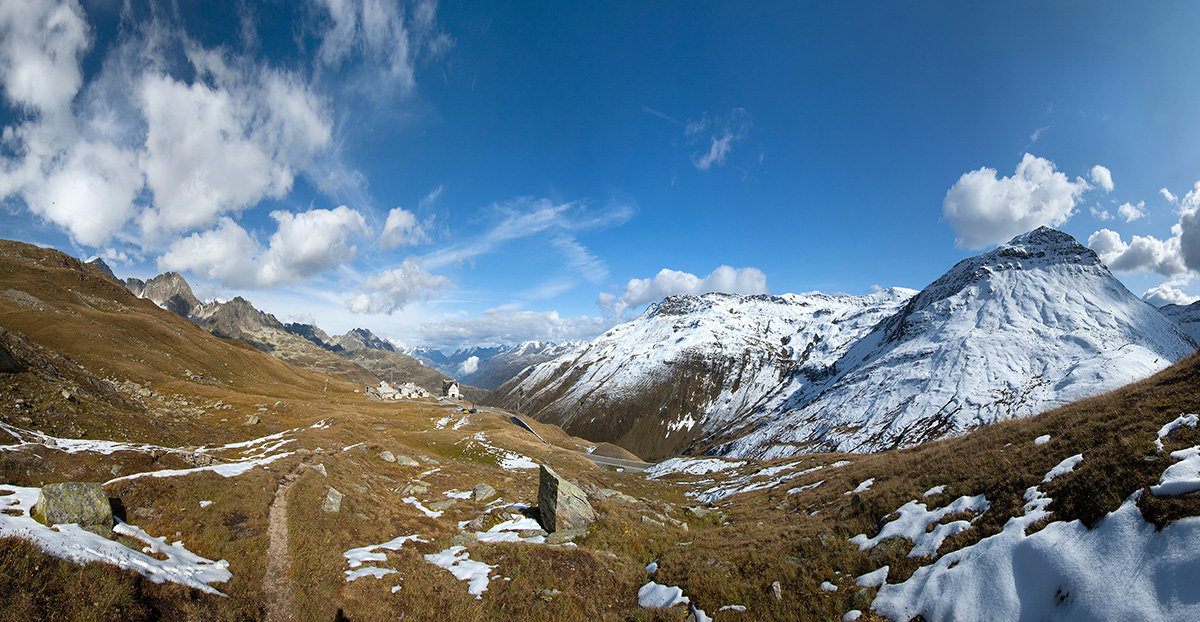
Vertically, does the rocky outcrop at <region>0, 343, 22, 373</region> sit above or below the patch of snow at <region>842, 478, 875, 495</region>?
above

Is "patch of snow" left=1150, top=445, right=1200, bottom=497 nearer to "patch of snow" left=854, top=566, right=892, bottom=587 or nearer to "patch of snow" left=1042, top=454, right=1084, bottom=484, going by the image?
"patch of snow" left=1042, top=454, right=1084, bottom=484

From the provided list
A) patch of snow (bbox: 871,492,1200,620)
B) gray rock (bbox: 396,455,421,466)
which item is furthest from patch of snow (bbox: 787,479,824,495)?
gray rock (bbox: 396,455,421,466)

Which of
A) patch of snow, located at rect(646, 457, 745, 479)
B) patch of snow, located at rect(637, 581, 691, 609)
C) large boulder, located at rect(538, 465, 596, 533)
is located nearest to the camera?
patch of snow, located at rect(637, 581, 691, 609)

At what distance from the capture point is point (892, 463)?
26.7 metres

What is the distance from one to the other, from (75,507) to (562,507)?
21280 mm

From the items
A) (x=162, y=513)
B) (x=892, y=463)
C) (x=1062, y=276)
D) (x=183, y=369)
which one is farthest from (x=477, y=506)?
(x=1062, y=276)

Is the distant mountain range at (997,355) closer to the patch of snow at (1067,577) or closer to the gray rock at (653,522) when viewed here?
the gray rock at (653,522)

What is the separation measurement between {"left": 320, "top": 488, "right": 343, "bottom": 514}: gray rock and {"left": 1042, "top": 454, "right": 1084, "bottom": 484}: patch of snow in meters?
34.7

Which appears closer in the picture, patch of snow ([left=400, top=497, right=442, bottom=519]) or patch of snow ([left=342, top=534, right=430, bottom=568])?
patch of snow ([left=342, top=534, right=430, bottom=568])

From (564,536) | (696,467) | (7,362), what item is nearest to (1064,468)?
(564,536)

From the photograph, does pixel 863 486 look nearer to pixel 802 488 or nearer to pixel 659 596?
pixel 802 488

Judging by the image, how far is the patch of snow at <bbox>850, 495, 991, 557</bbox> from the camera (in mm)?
13716

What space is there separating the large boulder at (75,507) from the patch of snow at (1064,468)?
111 feet

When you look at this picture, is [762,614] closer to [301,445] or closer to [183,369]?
[301,445]
